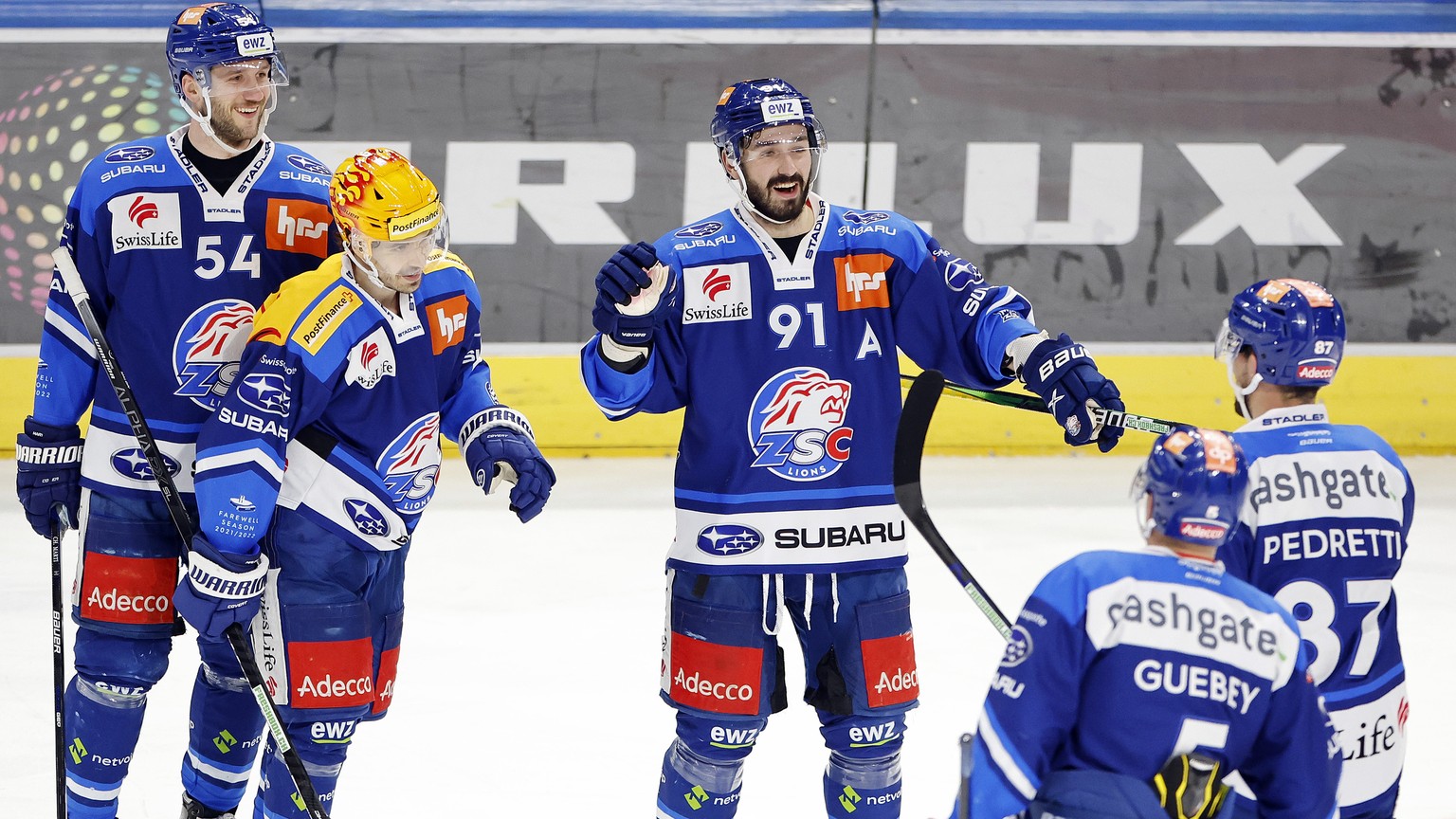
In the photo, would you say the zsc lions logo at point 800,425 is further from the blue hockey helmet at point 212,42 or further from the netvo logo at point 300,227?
the blue hockey helmet at point 212,42

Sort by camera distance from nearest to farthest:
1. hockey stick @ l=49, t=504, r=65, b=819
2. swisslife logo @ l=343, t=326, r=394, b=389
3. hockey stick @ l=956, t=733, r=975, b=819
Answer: hockey stick @ l=956, t=733, r=975, b=819
swisslife logo @ l=343, t=326, r=394, b=389
hockey stick @ l=49, t=504, r=65, b=819

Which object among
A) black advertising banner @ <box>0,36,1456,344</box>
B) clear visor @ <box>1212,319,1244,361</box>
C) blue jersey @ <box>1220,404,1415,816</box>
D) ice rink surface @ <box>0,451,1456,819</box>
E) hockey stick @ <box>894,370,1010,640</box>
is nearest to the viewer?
blue jersey @ <box>1220,404,1415,816</box>

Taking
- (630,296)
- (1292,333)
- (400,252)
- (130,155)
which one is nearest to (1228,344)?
(1292,333)

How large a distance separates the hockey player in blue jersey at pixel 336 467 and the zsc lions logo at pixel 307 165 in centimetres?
34

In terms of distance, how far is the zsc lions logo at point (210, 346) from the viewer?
134 inches

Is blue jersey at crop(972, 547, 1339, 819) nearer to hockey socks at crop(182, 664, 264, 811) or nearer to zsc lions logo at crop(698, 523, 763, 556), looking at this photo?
zsc lions logo at crop(698, 523, 763, 556)

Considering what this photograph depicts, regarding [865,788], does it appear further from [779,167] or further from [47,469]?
[47,469]

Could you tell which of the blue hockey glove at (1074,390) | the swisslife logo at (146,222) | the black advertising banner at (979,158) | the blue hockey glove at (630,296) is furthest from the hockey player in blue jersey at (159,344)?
the black advertising banner at (979,158)

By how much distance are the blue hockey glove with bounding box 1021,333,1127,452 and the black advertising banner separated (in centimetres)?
427

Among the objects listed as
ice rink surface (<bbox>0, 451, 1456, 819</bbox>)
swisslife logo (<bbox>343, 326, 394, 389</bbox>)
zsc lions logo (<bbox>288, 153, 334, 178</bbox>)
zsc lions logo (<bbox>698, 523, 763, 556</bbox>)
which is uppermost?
zsc lions logo (<bbox>288, 153, 334, 178</bbox>)

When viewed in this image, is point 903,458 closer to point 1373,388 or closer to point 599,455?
point 599,455

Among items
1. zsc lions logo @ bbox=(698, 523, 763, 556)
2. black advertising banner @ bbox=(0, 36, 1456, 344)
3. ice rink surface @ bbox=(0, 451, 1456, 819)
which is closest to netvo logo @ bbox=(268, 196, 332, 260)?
zsc lions logo @ bbox=(698, 523, 763, 556)

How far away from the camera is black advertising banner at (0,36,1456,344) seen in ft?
24.0

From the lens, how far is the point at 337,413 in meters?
3.20
